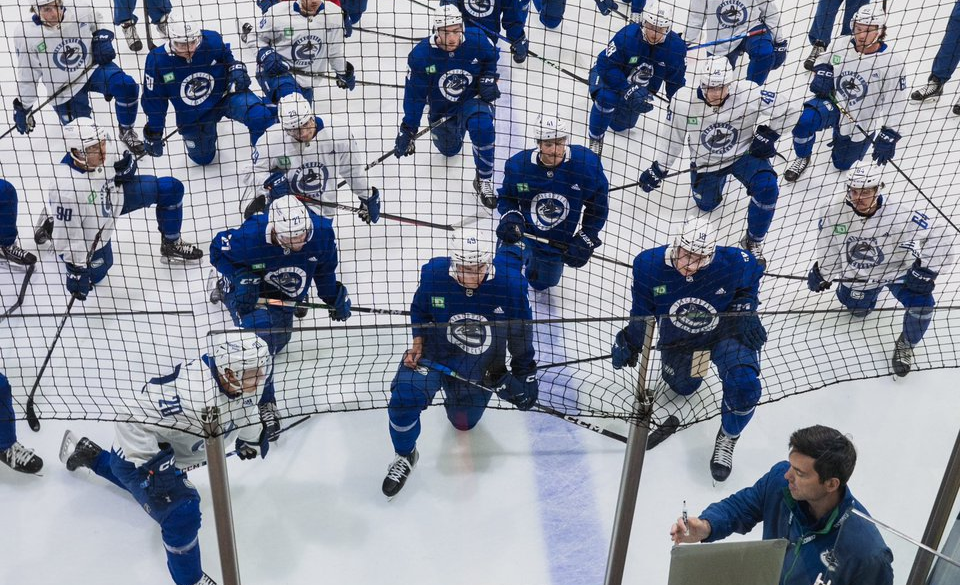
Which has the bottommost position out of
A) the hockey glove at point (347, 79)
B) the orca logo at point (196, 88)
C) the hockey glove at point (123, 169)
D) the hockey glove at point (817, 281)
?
the hockey glove at point (817, 281)

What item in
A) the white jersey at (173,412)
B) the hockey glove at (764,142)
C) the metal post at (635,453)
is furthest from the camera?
the hockey glove at (764,142)

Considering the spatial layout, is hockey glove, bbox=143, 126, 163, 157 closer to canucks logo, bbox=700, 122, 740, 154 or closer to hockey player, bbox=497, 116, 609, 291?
hockey player, bbox=497, 116, 609, 291

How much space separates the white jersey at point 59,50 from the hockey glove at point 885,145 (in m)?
4.86

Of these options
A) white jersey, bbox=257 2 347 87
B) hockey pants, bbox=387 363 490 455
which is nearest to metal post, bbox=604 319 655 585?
hockey pants, bbox=387 363 490 455

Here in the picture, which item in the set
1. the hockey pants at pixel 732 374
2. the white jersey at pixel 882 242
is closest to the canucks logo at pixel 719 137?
the white jersey at pixel 882 242

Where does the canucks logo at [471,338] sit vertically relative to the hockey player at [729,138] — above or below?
below

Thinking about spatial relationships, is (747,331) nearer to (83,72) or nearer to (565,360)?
(565,360)

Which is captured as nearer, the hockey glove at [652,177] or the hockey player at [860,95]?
the hockey glove at [652,177]

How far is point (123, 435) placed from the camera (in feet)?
13.8

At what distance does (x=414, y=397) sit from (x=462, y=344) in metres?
0.33

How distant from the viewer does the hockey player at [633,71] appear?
6.88 meters

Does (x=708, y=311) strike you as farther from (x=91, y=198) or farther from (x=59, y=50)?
(x=59, y=50)

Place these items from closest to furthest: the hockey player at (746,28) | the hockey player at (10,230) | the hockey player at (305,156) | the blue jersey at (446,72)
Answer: the hockey player at (10,230)
the hockey player at (305,156)
the blue jersey at (446,72)
the hockey player at (746,28)

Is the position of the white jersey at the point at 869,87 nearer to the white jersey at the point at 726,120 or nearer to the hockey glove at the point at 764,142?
the white jersey at the point at 726,120
